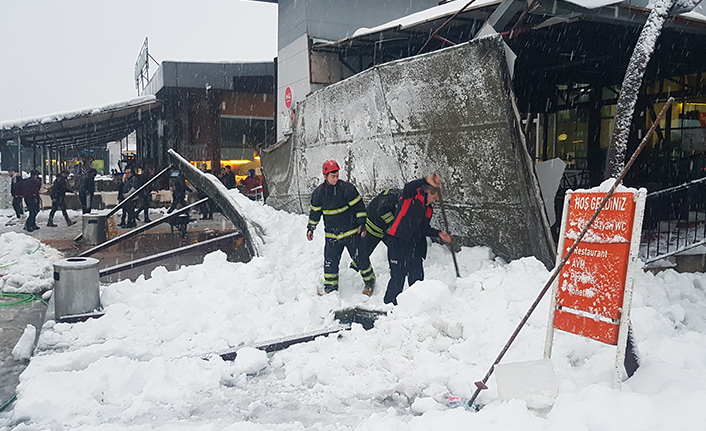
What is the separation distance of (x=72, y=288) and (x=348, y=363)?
3606 millimetres

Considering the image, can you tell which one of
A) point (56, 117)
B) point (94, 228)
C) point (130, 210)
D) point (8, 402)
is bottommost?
point (8, 402)

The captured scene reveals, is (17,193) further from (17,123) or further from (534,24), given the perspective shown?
(534,24)

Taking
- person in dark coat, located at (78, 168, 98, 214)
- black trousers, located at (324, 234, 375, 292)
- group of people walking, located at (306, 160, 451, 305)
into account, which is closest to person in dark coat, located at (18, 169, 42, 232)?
person in dark coat, located at (78, 168, 98, 214)

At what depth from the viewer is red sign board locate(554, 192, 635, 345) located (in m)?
3.38

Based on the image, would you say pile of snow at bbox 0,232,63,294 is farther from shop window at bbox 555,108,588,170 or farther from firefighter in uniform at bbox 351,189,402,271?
shop window at bbox 555,108,588,170

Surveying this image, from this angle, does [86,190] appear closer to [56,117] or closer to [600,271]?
[56,117]

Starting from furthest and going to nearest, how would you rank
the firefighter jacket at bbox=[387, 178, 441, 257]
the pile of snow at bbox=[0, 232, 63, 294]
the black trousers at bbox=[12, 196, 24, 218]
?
the black trousers at bbox=[12, 196, 24, 218]
the pile of snow at bbox=[0, 232, 63, 294]
the firefighter jacket at bbox=[387, 178, 441, 257]

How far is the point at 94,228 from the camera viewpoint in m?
12.0

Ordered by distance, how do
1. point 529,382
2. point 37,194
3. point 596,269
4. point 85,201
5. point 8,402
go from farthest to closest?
point 85,201 < point 37,194 < point 8,402 < point 596,269 < point 529,382

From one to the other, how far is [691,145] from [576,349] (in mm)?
10583

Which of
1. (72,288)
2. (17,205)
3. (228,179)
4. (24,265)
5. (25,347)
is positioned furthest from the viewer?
(228,179)

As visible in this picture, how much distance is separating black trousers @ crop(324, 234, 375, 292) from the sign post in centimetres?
316

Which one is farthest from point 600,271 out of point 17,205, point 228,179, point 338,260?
point 17,205

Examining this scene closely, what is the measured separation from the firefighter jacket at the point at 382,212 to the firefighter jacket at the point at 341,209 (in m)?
0.13
